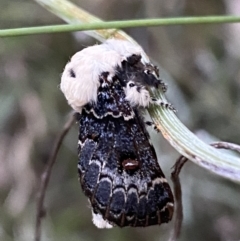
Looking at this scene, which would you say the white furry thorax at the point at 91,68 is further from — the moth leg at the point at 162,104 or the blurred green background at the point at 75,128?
the blurred green background at the point at 75,128

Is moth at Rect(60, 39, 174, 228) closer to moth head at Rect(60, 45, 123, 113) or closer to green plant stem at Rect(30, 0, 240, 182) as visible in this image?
moth head at Rect(60, 45, 123, 113)

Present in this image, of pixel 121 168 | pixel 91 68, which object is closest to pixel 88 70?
pixel 91 68

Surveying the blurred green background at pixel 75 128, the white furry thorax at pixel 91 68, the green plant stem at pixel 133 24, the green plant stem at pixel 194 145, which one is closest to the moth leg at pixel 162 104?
the green plant stem at pixel 194 145

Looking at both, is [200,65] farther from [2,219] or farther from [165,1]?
[2,219]

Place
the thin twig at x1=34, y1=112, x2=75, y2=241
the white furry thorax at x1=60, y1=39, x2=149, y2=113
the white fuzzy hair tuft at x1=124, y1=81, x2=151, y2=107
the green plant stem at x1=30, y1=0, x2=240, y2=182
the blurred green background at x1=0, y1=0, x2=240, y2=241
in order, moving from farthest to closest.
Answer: the blurred green background at x1=0, y1=0, x2=240, y2=241 → the thin twig at x1=34, y1=112, x2=75, y2=241 → the white furry thorax at x1=60, y1=39, x2=149, y2=113 → the white fuzzy hair tuft at x1=124, y1=81, x2=151, y2=107 → the green plant stem at x1=30, y1=0, x2=240, y2=182

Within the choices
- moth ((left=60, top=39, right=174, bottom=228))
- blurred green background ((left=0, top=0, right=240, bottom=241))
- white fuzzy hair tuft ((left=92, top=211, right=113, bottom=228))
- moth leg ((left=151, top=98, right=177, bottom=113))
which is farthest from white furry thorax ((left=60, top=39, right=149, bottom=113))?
blurred green background ((left=0, top=0, right=240, bottom=241))

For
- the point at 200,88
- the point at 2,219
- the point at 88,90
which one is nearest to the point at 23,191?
the point at 2,219
